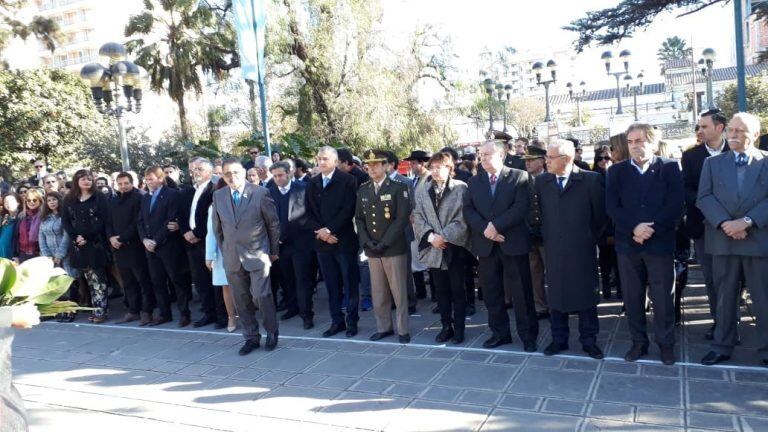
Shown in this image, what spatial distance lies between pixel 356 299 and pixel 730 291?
3.47 metres

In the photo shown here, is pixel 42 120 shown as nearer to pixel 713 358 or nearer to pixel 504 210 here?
pixel 504 210

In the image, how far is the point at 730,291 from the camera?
188 inches

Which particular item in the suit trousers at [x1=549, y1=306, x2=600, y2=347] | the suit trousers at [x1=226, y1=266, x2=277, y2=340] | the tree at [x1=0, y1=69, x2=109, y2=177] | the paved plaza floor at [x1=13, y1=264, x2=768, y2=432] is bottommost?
the paved plaza floor at [x1=13, y1=264, x2=768, y2=432]

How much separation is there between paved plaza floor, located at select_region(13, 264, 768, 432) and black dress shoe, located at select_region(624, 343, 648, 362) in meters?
0.09

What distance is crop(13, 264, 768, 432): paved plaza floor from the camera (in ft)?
13.4

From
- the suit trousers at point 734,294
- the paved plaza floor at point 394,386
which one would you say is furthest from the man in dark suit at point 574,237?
the suit trousers at point 734,294

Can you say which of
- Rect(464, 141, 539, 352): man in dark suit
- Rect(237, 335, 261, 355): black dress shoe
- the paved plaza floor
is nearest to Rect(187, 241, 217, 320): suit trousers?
the paved plaza floor

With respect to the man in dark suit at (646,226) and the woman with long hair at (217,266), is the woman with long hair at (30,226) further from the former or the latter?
the man in dark suit at (646,226)

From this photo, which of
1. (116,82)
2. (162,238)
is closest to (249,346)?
(162,238)

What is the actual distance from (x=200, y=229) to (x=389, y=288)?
7.96ft

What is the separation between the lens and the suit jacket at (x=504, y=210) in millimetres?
5449

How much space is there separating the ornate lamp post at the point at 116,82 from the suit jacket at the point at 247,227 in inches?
202

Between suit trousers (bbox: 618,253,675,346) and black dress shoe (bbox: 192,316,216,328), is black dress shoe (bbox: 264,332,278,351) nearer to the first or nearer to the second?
black dress shoe (bbox: 192,316,216,328)

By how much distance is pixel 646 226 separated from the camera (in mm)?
4762
